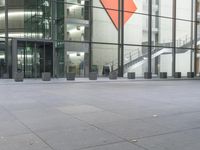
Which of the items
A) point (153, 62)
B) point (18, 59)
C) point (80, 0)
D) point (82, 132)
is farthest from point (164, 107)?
point (153, 62)

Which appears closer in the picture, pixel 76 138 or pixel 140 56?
pixel 76 138

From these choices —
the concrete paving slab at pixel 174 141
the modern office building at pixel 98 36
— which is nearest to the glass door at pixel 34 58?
the modern office building at pixel 98 36

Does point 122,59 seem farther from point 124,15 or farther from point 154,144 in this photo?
point 154,144

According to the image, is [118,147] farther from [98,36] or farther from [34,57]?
[98,36]

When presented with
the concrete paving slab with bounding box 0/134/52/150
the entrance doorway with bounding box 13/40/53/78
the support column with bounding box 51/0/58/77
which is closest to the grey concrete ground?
the concrete paving slab with bounding box 0/134/52/150

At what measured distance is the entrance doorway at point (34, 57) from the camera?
28719 millimetres

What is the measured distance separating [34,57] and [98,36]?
24.3ft

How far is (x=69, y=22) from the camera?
101 ft

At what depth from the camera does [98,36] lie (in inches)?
1272

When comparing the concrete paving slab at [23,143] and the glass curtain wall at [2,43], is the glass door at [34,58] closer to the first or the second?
the glass curtain wall at [2,43]

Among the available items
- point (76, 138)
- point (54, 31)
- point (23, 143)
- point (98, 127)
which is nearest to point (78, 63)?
point (54, 31)

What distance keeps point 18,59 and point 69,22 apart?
6.57 metres

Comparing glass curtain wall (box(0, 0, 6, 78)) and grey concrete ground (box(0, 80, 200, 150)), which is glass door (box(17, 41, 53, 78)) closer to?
glass curtain wall (box(0, 0, 6, 78))

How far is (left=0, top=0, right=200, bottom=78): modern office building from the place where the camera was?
1140 inches
